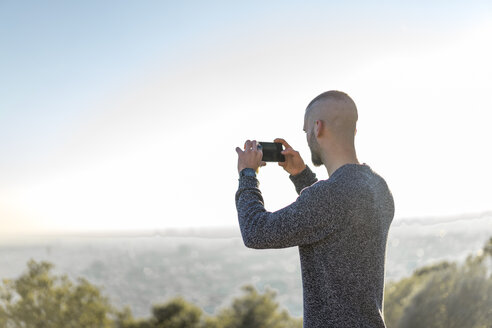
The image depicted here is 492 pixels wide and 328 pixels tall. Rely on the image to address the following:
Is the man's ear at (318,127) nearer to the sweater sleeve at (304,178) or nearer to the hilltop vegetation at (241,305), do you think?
the sweater sleeve at (304,178)

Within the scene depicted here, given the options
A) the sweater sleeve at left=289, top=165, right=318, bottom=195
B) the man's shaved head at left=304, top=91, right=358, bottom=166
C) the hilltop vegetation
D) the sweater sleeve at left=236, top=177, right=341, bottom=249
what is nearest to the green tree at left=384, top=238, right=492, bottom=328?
the hilltop vegetation

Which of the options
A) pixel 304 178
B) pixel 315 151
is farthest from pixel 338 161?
pixel 304 178

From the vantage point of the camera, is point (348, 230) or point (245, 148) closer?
point (348, 230)

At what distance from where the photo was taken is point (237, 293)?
45.1 feet

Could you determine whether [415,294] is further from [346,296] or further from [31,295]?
[31,295]

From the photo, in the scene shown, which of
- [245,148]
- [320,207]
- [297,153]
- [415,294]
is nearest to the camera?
[320,207]

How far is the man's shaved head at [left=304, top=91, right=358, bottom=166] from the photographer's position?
1.80 m

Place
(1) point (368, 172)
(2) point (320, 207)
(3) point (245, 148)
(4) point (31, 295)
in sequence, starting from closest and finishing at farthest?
(2) point (320, 207) → (1) point (368, 172) → (3) point (245, 148) → (4) point (31, 295)

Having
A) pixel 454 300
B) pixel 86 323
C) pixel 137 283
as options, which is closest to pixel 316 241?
pixel 454 300

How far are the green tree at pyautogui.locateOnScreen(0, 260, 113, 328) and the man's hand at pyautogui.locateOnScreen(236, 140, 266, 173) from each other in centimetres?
1141

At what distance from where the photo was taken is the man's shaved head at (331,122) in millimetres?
1803

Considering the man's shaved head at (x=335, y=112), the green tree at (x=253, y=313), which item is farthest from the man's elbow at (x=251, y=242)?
the green tree at (x=253, y=313)

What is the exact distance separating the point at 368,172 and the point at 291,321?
523 inches

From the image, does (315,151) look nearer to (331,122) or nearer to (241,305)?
(331,122)
